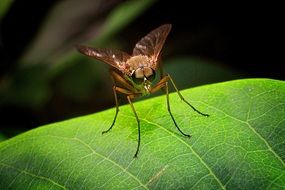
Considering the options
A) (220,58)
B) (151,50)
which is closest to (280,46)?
(220,58)

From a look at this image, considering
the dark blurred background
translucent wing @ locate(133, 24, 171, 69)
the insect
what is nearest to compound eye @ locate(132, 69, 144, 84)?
the insect

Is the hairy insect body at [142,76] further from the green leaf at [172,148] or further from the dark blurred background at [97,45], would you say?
the dark blurred background at [97,45]

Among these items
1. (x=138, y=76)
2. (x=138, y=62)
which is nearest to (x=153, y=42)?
(x=138, y=62)

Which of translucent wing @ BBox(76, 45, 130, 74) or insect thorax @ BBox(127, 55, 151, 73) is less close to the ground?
translucent wing @ BBox(76, 45, 130, 74)

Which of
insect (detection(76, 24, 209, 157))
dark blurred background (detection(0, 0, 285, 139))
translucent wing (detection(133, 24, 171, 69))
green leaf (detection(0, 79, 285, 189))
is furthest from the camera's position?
dark blurred background (detection(0, 0, 285, 139))

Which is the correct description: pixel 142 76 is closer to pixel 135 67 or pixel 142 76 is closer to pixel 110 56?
pixel 135 67

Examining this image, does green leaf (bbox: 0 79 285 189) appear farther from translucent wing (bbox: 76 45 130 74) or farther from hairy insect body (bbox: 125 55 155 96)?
translucent wing (bbox: 76 45 130 74)

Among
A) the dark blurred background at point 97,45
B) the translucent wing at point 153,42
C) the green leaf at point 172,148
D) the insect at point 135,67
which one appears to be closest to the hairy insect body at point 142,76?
the insect at point 135,67
